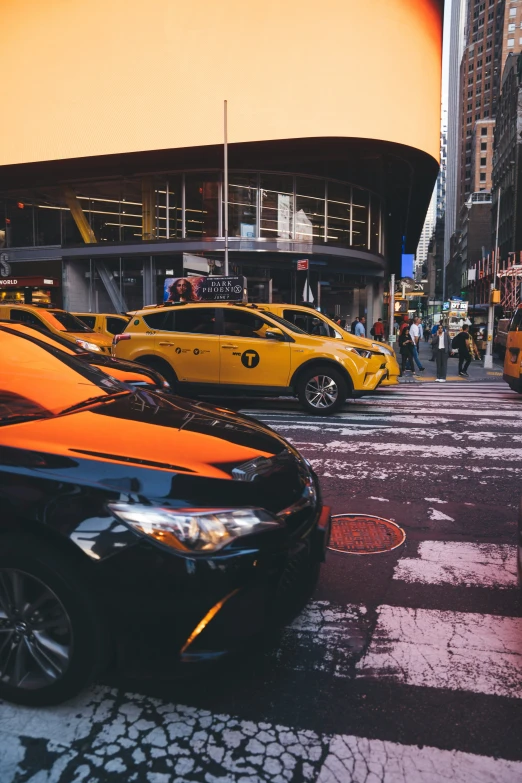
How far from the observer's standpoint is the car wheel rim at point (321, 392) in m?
10.5

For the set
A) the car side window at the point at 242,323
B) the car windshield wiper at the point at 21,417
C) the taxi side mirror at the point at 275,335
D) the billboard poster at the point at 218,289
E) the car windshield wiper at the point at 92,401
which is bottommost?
the car windshield wiper at the point at 21,417

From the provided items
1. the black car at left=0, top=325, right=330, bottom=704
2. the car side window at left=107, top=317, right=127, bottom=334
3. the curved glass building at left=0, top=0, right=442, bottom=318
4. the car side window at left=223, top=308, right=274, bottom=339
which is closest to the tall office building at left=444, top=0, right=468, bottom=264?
the curved glass building at left=0, top=0, right=442, bottom=318

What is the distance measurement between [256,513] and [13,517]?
1010 mm

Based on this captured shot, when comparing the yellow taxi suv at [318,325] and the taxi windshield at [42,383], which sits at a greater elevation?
the yellow taxi suv at [318,325]

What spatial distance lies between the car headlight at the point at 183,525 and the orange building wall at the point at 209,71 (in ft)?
86.1

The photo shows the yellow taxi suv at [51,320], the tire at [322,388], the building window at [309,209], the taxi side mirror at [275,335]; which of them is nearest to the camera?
the tire at [322,388]

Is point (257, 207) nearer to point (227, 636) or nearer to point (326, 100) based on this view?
point (326, 100)

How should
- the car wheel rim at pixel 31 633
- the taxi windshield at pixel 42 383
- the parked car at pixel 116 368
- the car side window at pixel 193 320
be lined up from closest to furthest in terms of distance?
the car wheel rim at pixel 31 633 < the taxi windshield at pixel 42 383 < the parked car at pixel 116 368 < the car side window at pixel 193 320

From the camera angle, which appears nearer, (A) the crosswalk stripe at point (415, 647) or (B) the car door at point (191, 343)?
(A) the crosswalk stripe at point (415, 647)

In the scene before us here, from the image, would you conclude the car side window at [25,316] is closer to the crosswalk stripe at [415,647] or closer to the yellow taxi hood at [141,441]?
the yellow taxi hood at [141,441]

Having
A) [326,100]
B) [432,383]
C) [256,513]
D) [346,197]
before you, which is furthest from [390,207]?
[256,513]

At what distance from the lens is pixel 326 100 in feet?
86.5

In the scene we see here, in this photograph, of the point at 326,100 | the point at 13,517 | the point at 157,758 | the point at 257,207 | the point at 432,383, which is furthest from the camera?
the point at 257,207

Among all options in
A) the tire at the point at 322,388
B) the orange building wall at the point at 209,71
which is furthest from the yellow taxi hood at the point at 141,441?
the orange building wall at the point at 209,71
